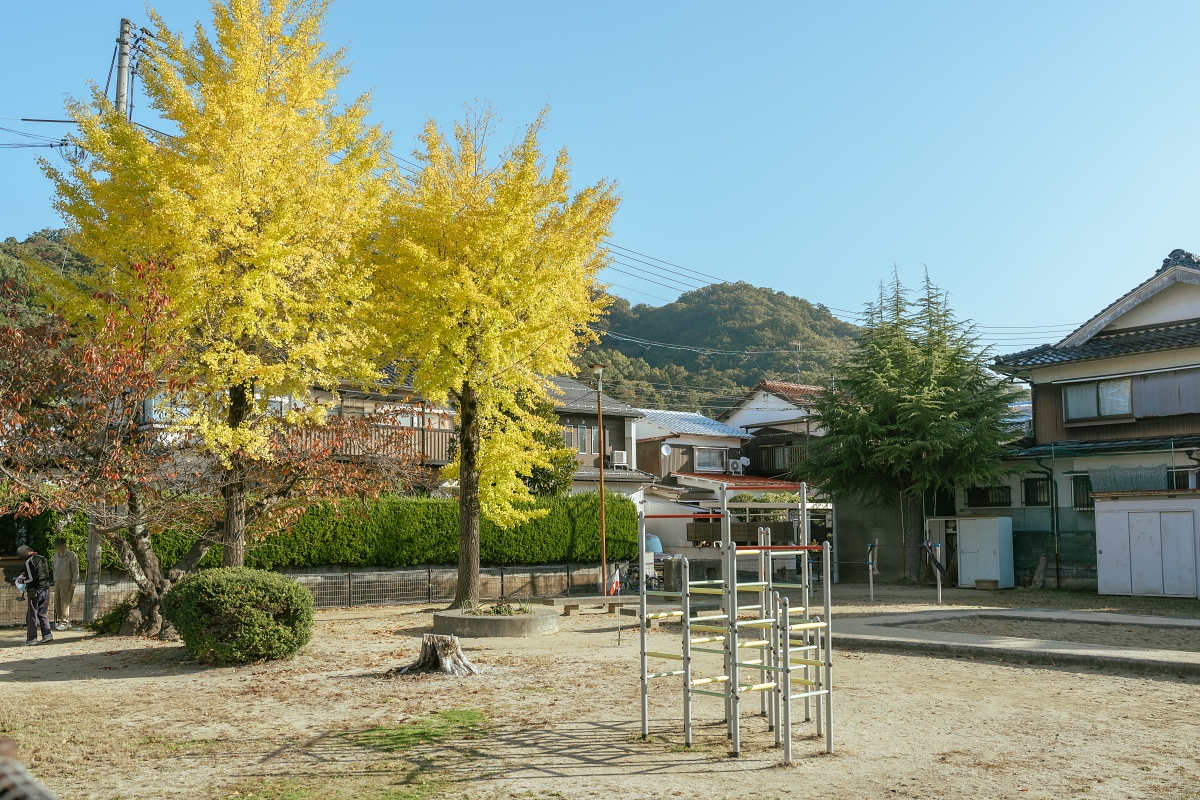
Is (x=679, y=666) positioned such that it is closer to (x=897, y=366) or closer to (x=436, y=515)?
(x=436, y=515)

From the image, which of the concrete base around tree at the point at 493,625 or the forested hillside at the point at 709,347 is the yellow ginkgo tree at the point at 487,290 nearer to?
the concrete base around tree at the point at 493,625

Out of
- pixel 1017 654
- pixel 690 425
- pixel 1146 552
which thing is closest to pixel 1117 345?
pixel 1146 552

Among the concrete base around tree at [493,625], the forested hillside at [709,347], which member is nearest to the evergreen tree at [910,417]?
the concrete base around tree at [493,625]

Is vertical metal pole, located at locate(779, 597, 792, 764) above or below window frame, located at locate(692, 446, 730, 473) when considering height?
below

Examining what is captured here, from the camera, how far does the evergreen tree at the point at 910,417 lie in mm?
27297

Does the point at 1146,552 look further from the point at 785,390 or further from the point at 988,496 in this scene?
the point at 785,390

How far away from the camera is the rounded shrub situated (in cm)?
1185

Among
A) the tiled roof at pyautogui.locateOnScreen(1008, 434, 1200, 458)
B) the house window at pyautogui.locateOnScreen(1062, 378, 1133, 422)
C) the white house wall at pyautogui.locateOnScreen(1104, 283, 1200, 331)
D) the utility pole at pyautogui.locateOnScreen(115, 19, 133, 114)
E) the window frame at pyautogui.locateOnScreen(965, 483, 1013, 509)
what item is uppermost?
the utility pole at pyautogui.locateOnScreen(115, 19, 133, 114)

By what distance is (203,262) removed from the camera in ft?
45.0

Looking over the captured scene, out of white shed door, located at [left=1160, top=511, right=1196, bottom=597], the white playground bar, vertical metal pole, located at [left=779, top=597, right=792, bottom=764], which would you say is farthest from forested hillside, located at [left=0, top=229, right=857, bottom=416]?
vertical metal pole, located at [left=779, top=597, right=792, bottom=764]

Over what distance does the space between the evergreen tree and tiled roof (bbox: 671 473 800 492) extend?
21.1ft

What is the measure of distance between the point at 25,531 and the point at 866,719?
17519mm

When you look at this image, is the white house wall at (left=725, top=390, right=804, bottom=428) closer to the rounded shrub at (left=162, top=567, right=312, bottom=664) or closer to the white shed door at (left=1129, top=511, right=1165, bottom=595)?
the white shed door at (left=1129, top=511, right=1165, bottom=595)

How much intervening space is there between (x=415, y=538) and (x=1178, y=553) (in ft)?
60.4
